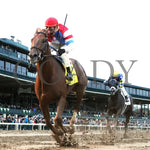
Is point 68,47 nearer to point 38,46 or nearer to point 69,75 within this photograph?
point 69,75

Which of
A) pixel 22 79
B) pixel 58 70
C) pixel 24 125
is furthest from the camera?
pixel 22 79

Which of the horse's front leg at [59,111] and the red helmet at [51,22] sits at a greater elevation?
the red helmet at [51,22]

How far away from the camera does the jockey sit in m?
6.31

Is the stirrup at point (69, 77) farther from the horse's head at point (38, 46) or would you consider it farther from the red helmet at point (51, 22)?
the red helmet at point (51, 22)

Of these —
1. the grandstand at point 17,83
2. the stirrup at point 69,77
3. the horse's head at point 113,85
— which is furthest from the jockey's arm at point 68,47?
the grandstand at point 17,83

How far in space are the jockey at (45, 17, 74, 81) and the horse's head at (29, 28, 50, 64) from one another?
61 cm

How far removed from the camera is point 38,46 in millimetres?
5395

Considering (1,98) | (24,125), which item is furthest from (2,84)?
(24,125)

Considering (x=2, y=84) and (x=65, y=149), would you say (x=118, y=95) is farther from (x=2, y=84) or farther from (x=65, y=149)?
(x=2, y=84)

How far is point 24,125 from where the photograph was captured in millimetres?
→ 18047

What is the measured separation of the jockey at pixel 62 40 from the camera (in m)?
6.31

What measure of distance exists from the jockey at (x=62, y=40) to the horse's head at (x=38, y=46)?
61 centimetres

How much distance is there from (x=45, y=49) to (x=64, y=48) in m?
0.93

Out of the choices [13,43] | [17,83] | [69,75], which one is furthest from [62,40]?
[13,43]
